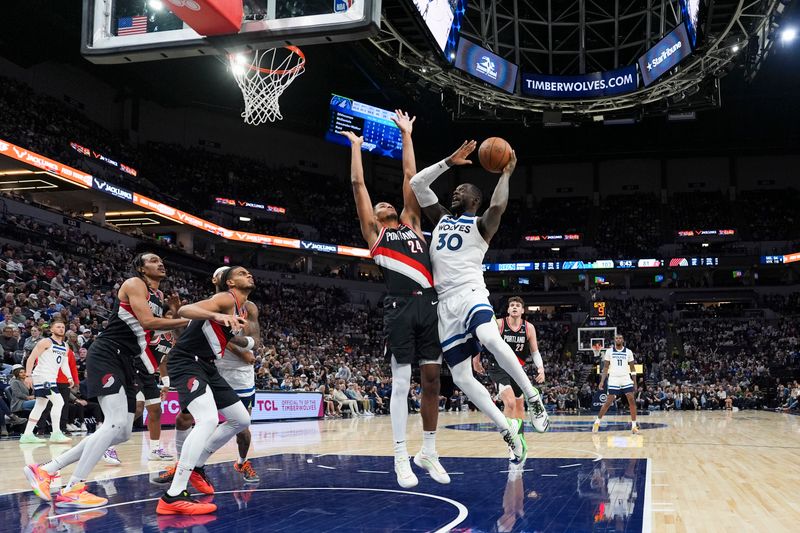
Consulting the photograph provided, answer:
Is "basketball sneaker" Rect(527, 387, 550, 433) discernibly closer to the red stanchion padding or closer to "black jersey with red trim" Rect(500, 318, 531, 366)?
"black jersey with red trim" Rect(500, 318, 531, 366)

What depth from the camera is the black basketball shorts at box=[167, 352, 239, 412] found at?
5426mm

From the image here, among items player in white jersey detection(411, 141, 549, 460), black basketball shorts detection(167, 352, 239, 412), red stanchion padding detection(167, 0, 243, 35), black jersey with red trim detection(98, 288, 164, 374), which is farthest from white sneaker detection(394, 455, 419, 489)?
red stanchion padding detection(167, 0, 243, 35)

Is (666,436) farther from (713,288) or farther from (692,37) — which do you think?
(713,288)

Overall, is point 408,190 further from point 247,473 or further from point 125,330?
point 247,473

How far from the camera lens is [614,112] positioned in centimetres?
2342

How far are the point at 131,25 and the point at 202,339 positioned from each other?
396 centimetres

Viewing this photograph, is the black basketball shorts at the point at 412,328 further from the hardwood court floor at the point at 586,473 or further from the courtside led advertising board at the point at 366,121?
the courtside led advertising board at the point at 366,121

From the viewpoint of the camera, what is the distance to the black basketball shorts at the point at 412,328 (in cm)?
582

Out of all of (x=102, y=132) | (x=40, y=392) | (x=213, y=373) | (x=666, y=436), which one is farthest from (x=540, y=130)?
(x=213, y=373)

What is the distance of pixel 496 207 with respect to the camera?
5.85 meters

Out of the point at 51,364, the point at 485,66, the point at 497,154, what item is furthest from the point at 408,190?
the point at 485,66

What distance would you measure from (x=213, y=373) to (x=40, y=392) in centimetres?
715

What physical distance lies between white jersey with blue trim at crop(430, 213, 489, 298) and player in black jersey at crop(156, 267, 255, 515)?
1.56 m

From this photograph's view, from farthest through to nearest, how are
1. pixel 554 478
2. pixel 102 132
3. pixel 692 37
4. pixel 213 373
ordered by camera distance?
pixel 102 132 < pixel 692 37 < pixel 554 478 < pixel 213 373
